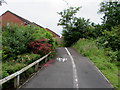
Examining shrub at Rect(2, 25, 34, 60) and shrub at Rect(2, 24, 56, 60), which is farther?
shrub at Rect(2, 25, 34, 60)

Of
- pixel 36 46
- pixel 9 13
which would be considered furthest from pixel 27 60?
pixel 9 13

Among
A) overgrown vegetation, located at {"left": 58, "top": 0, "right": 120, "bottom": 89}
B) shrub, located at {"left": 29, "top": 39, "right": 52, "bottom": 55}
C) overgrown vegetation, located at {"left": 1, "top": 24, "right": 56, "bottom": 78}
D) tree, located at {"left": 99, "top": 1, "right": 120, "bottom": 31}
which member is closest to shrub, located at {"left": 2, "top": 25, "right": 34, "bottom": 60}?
overgrown vegetation, located at {"left": 1, "top": 24, "right": 56, "bottom": 78}

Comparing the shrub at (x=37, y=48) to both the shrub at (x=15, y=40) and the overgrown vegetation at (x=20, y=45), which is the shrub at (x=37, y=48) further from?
the shrub at (x=15, y=40)

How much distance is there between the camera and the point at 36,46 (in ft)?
43.8

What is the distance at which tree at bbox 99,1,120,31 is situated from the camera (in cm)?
2633

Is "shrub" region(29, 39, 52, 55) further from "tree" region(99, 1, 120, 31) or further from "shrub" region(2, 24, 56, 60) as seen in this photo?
"tree" region(99, 1, 120, 31)

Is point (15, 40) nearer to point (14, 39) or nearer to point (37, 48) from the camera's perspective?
point (14, 39)

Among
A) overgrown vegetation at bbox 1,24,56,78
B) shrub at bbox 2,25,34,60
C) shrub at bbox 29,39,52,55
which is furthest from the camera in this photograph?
shrub at bbox 29,39,52,55

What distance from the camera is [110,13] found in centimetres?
2720

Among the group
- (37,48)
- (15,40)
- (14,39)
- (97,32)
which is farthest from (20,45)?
(97,32)

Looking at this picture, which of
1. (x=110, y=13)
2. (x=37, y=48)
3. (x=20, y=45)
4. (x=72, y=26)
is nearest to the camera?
(x=20, y=45)

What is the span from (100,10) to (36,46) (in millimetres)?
20732

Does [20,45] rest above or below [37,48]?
above

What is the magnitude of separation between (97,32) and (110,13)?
4.22m
